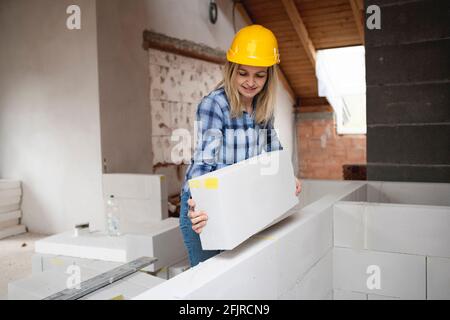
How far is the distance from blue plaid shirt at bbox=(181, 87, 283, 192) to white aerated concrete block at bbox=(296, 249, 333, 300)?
0.54m

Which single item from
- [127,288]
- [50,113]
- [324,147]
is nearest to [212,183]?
[127,288]

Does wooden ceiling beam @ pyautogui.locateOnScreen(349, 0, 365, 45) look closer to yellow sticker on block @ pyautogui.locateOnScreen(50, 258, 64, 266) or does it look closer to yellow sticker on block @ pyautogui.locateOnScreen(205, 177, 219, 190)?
yellow sticker on block @ pyautogui.locateOnScreen(50, 258, 64, 266)

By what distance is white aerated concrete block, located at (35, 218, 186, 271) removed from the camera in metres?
2.85

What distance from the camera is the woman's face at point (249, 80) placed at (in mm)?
1752

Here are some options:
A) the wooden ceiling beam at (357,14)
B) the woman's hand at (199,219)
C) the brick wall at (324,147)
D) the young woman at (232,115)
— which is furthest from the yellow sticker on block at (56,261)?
the brick wall at (324,147)

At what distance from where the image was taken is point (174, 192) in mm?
5645

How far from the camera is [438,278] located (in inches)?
75.8

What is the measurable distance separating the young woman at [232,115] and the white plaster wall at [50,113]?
9.51ft

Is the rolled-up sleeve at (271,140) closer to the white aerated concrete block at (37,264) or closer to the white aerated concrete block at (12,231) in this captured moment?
the white aerated concrete block at (37,264)

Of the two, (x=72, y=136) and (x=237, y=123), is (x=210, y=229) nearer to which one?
(x=237, y=123)

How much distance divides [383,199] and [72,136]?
310 centimetres

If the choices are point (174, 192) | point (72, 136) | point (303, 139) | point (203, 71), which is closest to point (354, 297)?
point (72, 136)

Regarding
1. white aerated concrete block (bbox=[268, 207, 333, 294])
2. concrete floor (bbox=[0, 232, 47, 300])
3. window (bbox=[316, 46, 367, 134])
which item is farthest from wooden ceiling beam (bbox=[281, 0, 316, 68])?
white aerated concrete block (bbox=[268, 207, 333, 294])

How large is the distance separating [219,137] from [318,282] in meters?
0.77
